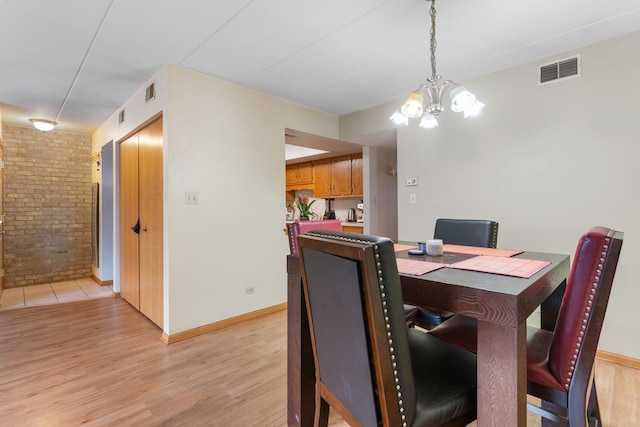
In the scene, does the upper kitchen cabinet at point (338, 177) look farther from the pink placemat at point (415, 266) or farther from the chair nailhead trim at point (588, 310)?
the chair nailhead trim at point (588, 310)

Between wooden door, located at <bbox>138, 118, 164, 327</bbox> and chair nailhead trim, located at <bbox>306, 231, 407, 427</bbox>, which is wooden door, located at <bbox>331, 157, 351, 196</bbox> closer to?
wooden door, located at <bbox>138, 118, 164, 327</bbox>

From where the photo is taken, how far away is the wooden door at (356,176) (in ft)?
17.1

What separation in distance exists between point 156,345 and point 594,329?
2.83 meters

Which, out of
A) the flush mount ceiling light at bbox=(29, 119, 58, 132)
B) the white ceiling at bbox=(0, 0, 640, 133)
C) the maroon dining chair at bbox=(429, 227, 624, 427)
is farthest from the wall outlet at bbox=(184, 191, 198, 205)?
the flush mount ceiling light at bbox=(29, 119, 58, 132)

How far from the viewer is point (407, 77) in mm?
2902

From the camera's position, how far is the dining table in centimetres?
89

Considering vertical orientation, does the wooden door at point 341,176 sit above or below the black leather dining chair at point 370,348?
above

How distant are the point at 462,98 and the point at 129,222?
3.60 meters

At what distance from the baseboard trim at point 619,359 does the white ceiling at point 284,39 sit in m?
2.29

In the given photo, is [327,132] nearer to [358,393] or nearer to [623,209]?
[623,209]

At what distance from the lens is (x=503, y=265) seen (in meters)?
1.33

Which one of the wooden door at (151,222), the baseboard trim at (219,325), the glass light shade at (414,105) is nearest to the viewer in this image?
the glass light shade at (414,105)

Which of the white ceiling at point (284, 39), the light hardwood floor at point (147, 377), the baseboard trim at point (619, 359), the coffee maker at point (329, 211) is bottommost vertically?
the light hardwood floor at point (147, 377)

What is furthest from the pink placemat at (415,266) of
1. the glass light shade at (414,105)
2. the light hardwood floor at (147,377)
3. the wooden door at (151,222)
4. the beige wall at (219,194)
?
the wooden door at (151,222)
